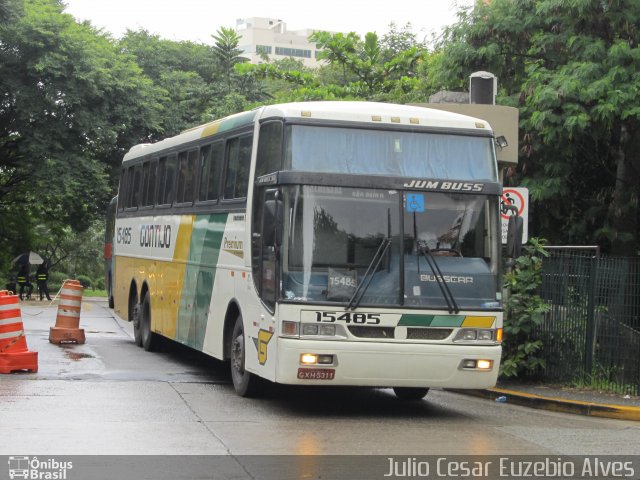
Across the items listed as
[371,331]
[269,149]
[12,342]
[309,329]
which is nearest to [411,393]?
[371,331]

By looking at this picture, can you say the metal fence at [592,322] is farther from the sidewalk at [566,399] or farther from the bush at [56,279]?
the bush at [56,279]

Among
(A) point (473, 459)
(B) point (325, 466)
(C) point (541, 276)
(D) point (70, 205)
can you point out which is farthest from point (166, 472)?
(D) point (70, 205)

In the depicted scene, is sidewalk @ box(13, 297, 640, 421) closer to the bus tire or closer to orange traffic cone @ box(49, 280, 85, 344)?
the bus tire

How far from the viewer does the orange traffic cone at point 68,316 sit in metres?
18.7

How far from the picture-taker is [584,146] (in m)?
20.3

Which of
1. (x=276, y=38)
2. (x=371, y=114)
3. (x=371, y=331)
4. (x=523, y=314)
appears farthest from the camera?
(x=276, y=38)

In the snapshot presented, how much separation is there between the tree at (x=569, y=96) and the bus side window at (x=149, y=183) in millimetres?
6476

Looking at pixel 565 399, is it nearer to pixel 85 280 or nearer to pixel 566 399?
pixel 566 399

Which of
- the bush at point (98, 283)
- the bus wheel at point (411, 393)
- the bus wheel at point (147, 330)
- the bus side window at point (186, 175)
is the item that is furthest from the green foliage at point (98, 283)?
the bus wheel at point (411, 393)

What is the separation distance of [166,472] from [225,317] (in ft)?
18.1

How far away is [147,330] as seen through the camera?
18641mm

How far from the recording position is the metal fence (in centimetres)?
1402

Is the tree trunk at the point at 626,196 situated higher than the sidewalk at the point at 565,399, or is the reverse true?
the tree trunk at the point at 626,196

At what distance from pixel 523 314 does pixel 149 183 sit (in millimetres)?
7317
